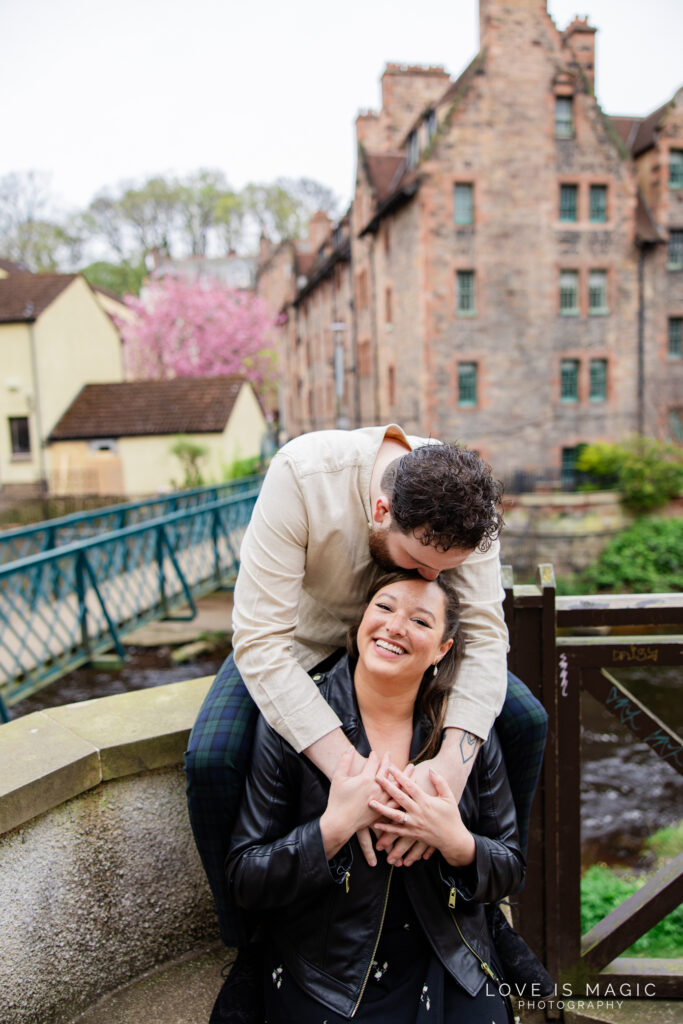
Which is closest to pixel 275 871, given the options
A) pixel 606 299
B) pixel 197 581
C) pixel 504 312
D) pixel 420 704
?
pixel 420 704

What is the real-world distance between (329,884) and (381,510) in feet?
3.03

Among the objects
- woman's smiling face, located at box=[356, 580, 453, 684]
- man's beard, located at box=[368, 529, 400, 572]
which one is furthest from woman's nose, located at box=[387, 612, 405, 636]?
man's beard, located at box=[368, 529, 400, 572]

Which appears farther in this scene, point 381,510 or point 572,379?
point 572,379

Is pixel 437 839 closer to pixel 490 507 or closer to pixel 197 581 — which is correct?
pixel 490 507

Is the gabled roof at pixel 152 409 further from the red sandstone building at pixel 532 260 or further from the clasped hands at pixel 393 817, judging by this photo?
the clasped hands at pixel 393 817

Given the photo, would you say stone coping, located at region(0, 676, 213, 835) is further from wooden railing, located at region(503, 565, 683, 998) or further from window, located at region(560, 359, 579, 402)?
window, located at region(560, 359, 579, 402)

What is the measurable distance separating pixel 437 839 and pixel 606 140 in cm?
3125

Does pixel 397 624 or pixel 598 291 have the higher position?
pixel 598 291

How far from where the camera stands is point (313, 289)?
45.5 meters

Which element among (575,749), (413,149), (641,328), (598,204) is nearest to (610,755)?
(575,749)

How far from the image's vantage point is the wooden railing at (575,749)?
2439mm

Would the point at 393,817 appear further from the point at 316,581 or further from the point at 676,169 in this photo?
the point at 676,169

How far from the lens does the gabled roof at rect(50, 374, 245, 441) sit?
84.1 feet

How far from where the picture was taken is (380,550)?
82.7 inches
